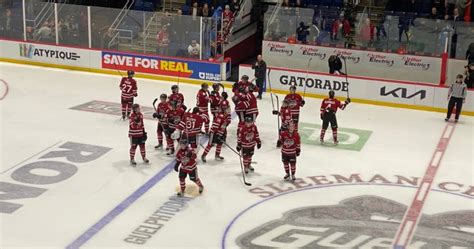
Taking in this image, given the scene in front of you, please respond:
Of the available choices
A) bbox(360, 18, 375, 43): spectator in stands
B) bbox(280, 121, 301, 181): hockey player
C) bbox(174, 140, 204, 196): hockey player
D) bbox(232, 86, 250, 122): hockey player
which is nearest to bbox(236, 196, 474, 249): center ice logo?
bbox(280, 121, 301, 181): hockey player

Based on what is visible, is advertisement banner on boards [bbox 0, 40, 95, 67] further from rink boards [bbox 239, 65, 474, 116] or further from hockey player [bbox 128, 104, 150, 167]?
hockey player [bbox 128, 104, 150, 167]

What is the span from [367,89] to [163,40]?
21.8ft

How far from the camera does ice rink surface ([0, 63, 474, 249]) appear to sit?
43.5ft

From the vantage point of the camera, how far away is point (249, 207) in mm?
14477

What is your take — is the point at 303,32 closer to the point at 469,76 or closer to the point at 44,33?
the point at 469,76

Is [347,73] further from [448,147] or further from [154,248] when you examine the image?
[154,248]

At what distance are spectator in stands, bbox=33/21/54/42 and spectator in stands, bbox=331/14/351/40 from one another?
9319 millimetres

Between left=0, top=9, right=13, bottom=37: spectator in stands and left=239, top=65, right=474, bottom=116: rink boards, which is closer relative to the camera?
left=239, top=65, right=474, bottom=116: rink boards

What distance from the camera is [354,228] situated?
13695mm

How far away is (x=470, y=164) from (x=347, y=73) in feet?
24.2

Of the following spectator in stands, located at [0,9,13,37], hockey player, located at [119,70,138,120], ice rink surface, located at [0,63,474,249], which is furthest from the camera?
spectator in stands, located at [0,9,13,37]

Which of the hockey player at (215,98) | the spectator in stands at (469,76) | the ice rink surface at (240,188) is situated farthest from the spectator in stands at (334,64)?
the hockey player at (215,98)

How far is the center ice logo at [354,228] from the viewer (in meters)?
13.1

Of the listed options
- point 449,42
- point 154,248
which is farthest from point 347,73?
point 154,248
